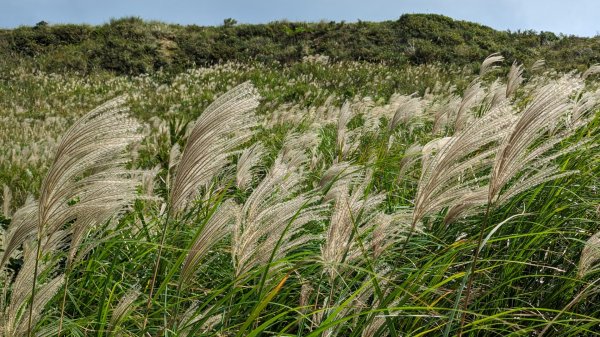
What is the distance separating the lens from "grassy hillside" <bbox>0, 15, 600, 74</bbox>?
2701cm

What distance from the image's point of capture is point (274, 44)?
3064 cm

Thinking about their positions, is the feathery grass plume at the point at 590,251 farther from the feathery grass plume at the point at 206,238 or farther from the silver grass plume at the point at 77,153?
the silver grass plume at the point at 77,153

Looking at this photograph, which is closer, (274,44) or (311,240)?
(311,240)

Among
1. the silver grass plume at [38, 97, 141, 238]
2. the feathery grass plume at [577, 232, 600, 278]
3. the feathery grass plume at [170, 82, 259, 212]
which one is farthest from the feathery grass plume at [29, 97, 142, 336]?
the feathery grass plume at [577, 232, 600, 278]

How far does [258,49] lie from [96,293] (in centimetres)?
2782

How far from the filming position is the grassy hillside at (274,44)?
27006 mm

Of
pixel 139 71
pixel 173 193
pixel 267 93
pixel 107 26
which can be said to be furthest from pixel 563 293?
pixel 107 26

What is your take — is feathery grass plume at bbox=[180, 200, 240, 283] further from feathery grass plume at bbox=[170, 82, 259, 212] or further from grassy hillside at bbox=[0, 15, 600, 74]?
grassy hillside at bbox=[0, 15, 600, 74]

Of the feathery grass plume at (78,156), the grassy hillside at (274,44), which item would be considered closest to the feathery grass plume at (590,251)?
the feathery grass plume at (78,156)

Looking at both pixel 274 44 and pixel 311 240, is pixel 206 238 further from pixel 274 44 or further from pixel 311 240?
pixel 274 44

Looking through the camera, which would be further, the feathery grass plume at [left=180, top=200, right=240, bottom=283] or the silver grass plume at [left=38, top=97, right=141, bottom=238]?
the feathery grass plume at [left=180, top=200, right=240, bottom=283]

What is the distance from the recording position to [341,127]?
5043 millimetres

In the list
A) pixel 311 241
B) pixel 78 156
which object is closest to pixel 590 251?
pixel 311 241

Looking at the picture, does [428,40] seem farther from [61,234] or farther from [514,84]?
[61,234]
